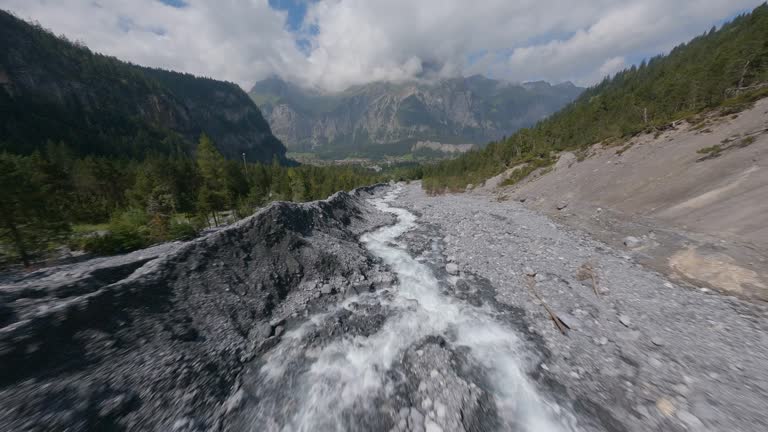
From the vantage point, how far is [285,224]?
42.6 feet

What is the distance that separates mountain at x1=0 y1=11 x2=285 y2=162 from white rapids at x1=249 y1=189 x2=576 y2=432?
99.9 metres

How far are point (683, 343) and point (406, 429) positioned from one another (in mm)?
8866

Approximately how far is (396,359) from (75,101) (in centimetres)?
16551

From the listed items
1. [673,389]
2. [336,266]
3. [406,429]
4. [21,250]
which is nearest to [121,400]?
[406,429]

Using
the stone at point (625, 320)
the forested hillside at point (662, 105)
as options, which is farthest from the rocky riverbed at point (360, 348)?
the forested hillside at point (662, 105)

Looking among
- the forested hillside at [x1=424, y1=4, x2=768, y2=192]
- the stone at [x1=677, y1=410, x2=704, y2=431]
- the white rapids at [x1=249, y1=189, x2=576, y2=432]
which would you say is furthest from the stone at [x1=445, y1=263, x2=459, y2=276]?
the forested hillside at [x1=424, y1=4, x2=768, y2=192]

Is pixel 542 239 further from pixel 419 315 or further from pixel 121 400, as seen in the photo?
pixel 121 400

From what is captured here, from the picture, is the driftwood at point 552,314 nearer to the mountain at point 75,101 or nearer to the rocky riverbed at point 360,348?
the rocky riverbed at point 360,348

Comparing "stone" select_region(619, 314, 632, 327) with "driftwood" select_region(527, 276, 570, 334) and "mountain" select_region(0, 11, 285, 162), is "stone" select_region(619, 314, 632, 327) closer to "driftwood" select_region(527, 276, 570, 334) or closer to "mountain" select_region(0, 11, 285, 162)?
"driftwood" select_region(527, 276, 570, 334)

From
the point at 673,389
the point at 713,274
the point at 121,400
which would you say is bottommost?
the point at 673,389

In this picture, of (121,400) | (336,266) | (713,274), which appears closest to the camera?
(121,400)

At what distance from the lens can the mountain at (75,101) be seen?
3014 inches

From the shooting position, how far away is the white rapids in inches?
244

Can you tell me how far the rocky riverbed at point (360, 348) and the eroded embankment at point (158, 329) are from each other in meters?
0.04
